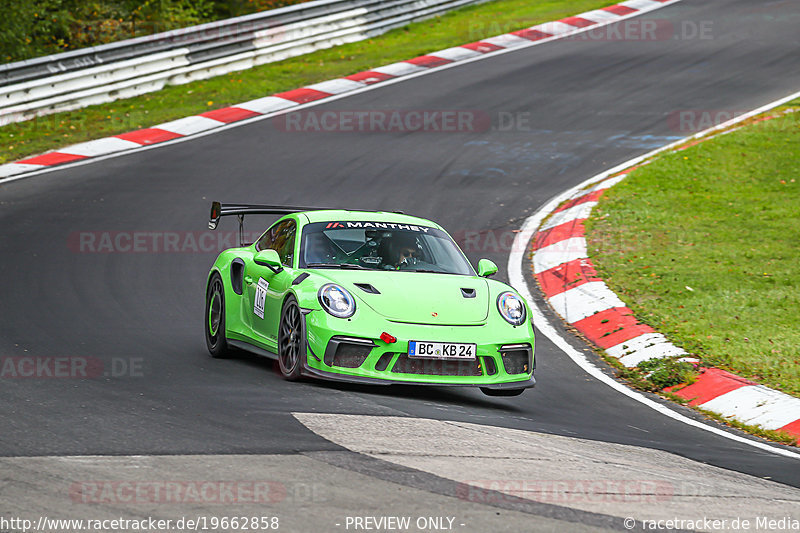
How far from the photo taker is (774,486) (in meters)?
6.16

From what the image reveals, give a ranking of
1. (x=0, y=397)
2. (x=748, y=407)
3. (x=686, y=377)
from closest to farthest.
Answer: (x=0, y=397) → (x=748, y=407) → (x=686, y=377)

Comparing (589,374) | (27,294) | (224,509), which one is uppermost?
(224,509)

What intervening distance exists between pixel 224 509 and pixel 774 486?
322cm

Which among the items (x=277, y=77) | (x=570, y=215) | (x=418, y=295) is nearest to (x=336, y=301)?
(x=418, y=295)

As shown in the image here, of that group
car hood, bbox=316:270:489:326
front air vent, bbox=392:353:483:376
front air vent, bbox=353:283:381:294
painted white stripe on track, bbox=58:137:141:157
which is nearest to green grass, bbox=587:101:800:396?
car hood, bbox=316:270:489:326

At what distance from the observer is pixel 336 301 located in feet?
25.3

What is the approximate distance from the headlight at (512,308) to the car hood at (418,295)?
115mm

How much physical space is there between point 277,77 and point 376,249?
43.3 feet

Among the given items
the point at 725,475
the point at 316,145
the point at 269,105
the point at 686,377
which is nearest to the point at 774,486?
the point at 725,475

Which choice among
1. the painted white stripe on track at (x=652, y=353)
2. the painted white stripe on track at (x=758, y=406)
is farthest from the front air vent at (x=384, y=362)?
the painted white stripe on track at (x=652, y=353)

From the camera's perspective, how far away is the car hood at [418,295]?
7.75 m

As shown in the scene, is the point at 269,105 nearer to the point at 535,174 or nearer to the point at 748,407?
the point at 535,174

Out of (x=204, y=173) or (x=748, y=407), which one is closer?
(x=748, y=407)

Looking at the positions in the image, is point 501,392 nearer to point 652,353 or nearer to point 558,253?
point 652,353
